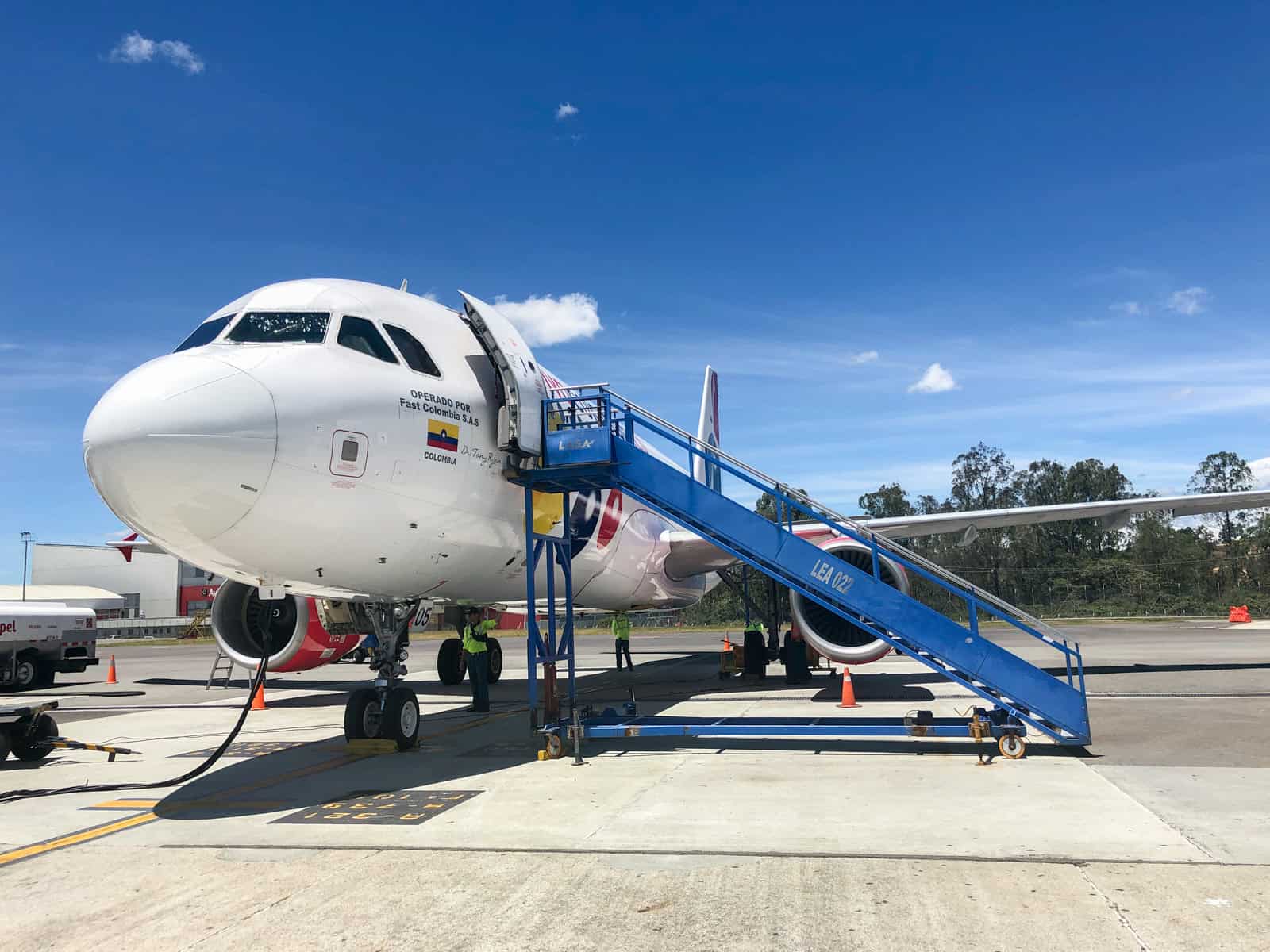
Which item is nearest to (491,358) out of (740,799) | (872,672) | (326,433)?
(326,433)

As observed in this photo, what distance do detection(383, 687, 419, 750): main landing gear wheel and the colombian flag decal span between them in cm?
273

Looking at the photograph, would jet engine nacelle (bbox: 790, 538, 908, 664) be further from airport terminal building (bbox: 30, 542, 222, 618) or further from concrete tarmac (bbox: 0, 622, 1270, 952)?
airport terminal building (bbox: 30, 542, 222, 618)

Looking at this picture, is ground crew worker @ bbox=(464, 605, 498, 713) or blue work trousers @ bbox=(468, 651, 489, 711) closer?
ground crew worker @ bbox=(464, 605, 498, 713)

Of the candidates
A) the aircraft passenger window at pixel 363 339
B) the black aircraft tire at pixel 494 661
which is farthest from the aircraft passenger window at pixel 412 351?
the black aircraft tire at pixel 494 661

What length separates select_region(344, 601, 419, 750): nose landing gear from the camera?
9.34 metres

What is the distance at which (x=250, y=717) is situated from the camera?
13617mm

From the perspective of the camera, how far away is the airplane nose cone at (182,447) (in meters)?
6.36

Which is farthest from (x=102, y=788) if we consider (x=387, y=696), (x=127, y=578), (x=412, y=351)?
(x=127, y=578)

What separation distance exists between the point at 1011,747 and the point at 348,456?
21.8 feet

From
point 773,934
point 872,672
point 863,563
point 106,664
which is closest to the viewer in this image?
point 773,934

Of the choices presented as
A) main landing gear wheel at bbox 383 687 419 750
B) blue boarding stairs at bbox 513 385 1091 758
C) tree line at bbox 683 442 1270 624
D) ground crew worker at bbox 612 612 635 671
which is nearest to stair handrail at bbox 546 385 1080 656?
blue boarding stairs at bbox 513 385 1091 758

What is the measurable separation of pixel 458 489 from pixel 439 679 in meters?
11.1

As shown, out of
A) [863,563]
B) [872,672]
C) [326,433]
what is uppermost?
[326,433]

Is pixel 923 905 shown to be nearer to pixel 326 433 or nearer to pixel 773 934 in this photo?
pixel 773 934
